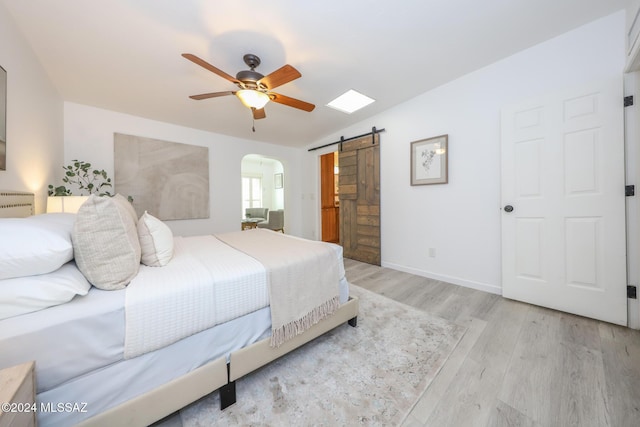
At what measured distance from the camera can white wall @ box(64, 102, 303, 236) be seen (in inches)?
112

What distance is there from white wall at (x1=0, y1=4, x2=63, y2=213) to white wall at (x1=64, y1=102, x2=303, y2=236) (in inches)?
19.7

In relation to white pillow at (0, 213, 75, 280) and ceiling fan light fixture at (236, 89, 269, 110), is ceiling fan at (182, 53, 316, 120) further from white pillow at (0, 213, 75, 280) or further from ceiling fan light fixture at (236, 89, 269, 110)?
white pillow at (0, 213, 75, 280)

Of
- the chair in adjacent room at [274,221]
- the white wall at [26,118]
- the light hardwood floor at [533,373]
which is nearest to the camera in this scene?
the light hardwood floor at [533,373]

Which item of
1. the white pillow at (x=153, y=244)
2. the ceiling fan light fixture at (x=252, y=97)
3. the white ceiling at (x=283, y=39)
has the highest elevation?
the white ceiling at (x=283, y=39)

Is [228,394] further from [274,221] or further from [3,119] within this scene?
[274,221]

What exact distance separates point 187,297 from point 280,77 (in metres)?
1.71

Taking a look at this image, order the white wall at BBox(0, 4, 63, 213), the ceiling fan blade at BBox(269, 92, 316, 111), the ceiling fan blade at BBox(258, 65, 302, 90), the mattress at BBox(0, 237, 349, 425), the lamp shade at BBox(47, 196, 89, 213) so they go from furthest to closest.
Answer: the ceiling fan blade at BBox(269, 92, 316, 111), the lamp shade at BBox(47, 196, 89, 213), the ceiling fan blade at BBox(258, 65, 302, 90), the white wall at BBox(0, 4, 63, 213), the mattress at BBox(0, 237, 349, 425)

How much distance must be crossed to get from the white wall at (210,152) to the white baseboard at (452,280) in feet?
8.74

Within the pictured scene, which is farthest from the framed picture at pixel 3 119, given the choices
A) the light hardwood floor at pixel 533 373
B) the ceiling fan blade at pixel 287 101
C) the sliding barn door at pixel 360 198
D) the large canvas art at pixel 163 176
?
the sliding barn door at pixel 360 198

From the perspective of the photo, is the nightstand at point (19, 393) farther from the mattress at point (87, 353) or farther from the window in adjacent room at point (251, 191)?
the window in adjacent room at point (251, 191)

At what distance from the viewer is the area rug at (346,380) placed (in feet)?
3.62

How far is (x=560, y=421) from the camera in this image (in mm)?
1052

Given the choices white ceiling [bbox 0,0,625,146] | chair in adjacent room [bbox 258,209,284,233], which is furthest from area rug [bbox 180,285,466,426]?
chair in adjacent room [bbox 258,209,284,233]

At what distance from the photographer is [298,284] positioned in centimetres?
146
